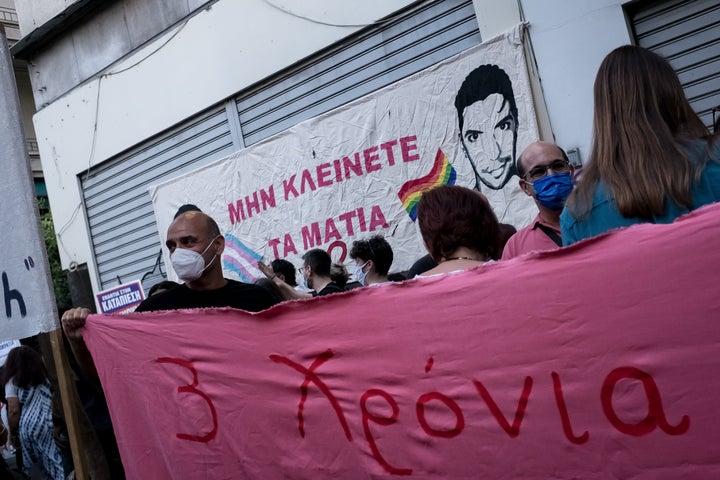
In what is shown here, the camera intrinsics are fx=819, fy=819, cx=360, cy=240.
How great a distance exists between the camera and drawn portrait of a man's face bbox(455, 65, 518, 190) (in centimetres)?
597

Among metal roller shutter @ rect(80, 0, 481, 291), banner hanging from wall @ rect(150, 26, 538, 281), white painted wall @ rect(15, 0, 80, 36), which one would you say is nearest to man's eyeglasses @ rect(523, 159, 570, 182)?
banner hanging from wall @ rect(150, 26, 538, 281)

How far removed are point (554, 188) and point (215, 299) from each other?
1512 millimetres

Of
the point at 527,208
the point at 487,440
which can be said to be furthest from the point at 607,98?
the point at 527,208

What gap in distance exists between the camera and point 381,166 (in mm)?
6902

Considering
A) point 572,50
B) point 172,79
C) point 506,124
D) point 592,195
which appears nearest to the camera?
point 592,195

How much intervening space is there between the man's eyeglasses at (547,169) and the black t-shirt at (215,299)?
4.06 ft

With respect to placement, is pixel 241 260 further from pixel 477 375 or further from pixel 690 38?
pixel 477 375

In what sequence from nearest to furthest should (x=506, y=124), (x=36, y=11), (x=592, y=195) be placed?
1. (x=592, y=195)
2. (x=506, y=124)
3. (x=36, y=11)

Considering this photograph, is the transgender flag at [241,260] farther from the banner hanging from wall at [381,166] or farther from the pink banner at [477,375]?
the pink banner at [477,375]

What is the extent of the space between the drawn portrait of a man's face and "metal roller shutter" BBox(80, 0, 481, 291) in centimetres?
55

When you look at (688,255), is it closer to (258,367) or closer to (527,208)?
(258,367)

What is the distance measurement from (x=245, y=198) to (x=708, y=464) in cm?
675

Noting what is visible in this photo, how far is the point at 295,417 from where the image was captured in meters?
2.67

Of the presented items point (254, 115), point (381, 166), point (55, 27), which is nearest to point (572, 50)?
point (381, 166)
